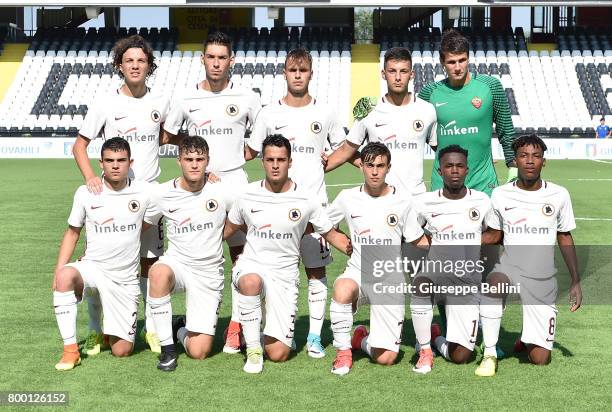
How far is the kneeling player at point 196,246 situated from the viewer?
19.3 ft

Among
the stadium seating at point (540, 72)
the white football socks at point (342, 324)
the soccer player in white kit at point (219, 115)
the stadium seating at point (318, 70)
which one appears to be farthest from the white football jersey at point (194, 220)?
the stadium seating at point (540, 72)

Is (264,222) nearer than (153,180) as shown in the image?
Yes

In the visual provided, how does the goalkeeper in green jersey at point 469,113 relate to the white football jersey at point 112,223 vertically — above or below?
above

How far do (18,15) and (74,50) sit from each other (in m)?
6.27

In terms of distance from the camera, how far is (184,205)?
5.95 m

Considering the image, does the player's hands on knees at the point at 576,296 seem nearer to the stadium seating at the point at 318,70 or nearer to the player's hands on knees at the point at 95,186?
the player's hands on knees at the point at 95,186

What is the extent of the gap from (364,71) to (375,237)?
30481 millimetres

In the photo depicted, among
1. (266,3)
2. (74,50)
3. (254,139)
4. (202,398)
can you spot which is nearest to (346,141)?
(254,139)

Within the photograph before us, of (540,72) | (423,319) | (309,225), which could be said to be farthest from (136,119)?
(540,72)

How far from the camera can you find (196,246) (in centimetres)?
597

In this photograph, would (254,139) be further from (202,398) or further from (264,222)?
(202,398)

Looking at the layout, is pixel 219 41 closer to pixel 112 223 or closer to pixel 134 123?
pixel 134 123

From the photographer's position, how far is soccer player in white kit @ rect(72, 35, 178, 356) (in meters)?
6.21

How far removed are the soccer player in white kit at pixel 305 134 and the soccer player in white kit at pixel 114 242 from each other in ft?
3.02
